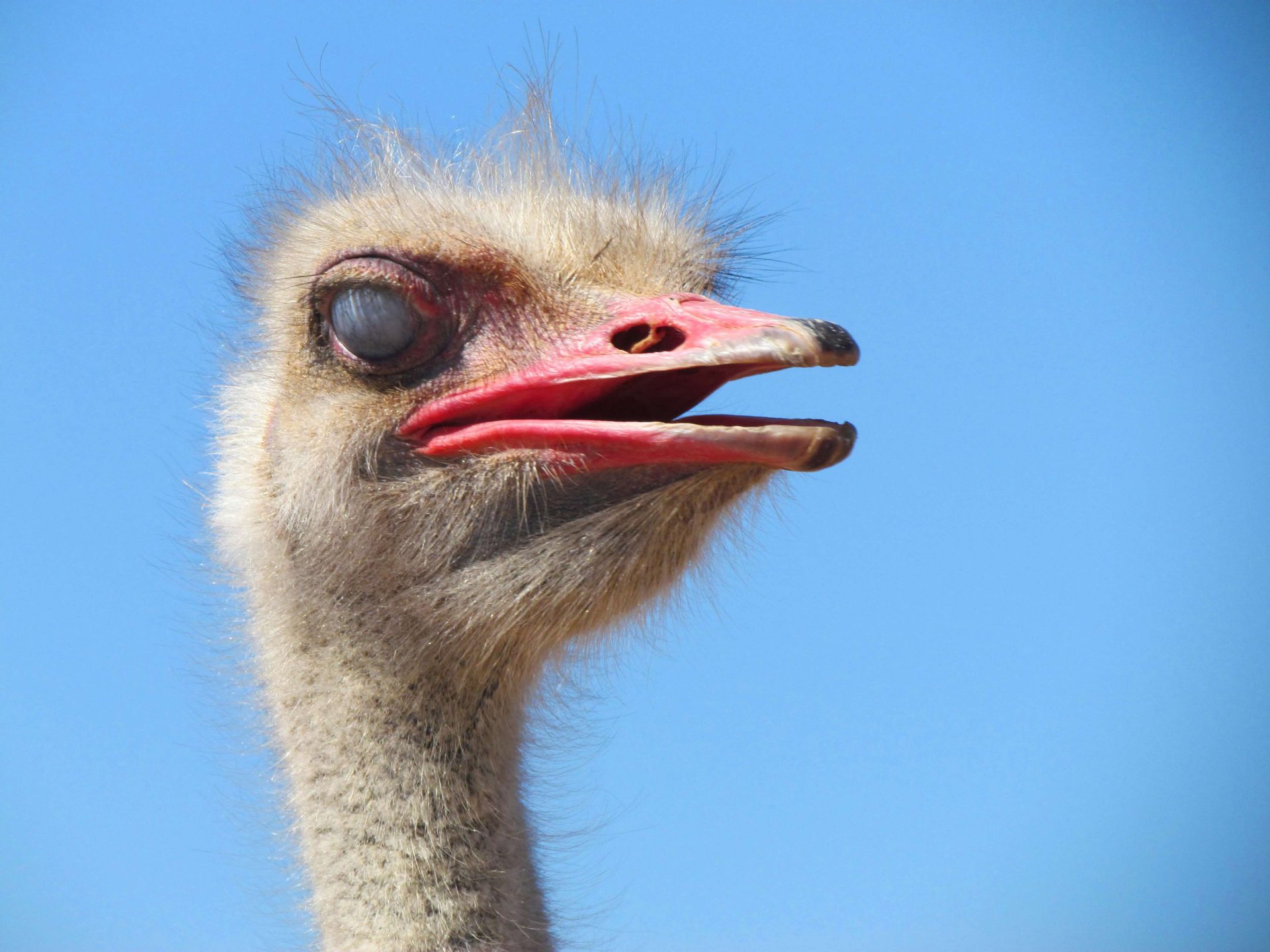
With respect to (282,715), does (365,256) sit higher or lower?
higher

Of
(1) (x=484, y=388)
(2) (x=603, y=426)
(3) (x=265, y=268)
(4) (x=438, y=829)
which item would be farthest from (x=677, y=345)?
(3) (x=265, y=268)

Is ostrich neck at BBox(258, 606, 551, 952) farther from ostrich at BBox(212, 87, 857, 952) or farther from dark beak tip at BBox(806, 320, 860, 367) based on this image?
dark beak tip at BBox(806, 320, 860, 367)

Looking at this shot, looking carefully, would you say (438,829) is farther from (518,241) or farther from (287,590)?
(518,241)

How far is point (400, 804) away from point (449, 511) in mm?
542

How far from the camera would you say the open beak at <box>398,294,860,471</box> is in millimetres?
2475

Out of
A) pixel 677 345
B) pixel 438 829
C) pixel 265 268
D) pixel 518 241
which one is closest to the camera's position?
pixel 677 345

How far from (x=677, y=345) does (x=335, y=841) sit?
112cm

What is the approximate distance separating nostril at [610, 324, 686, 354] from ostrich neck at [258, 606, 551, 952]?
72 cm

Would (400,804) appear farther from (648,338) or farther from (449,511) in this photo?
(648,338)

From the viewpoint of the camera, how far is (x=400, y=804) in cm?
291

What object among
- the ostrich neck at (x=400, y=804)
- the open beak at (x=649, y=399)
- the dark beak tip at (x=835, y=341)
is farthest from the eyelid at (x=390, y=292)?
the dark beak tip at (x=835, y=341)

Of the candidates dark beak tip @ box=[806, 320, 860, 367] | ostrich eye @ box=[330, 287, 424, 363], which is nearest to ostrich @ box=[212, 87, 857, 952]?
ostrich eye @ box=[330, 287, 424, 363]

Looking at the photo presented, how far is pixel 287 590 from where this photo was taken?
10.3 feet

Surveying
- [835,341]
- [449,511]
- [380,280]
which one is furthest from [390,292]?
[835,341]
